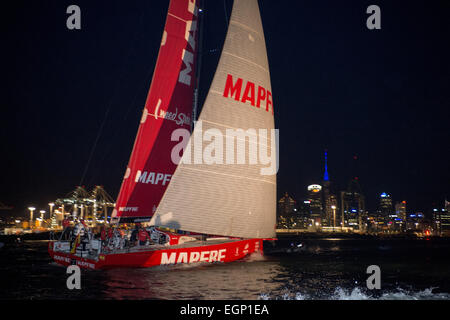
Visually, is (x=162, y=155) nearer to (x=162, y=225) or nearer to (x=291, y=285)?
(x=162, y=225)

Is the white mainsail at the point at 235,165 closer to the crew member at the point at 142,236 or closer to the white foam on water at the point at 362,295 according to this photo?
the crew member at the point at 142,236

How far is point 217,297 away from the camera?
44.5ft

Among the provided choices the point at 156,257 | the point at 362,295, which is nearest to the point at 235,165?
the point at 156,257

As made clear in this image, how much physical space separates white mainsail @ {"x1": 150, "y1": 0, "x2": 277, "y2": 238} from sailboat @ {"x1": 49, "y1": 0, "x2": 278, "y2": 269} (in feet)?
0.15

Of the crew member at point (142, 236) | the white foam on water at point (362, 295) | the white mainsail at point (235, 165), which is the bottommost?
the white foam on water at point (362, 295)

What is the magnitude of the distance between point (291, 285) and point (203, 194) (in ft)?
17.1

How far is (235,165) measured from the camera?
762 inches

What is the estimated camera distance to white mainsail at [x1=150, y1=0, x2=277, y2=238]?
1830 centimetres

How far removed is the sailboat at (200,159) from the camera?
1827 cm

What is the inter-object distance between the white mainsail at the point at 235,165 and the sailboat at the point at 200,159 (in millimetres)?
45

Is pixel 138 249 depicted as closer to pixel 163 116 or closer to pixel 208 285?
pixel 208 285

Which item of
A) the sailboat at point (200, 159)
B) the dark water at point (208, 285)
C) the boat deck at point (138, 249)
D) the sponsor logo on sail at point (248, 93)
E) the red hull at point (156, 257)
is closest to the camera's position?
the dark water at point (208, 285)

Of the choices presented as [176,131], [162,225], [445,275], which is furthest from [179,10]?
[445,275]

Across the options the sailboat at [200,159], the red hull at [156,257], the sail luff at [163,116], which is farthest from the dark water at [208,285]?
the sail luff at [163,116]
